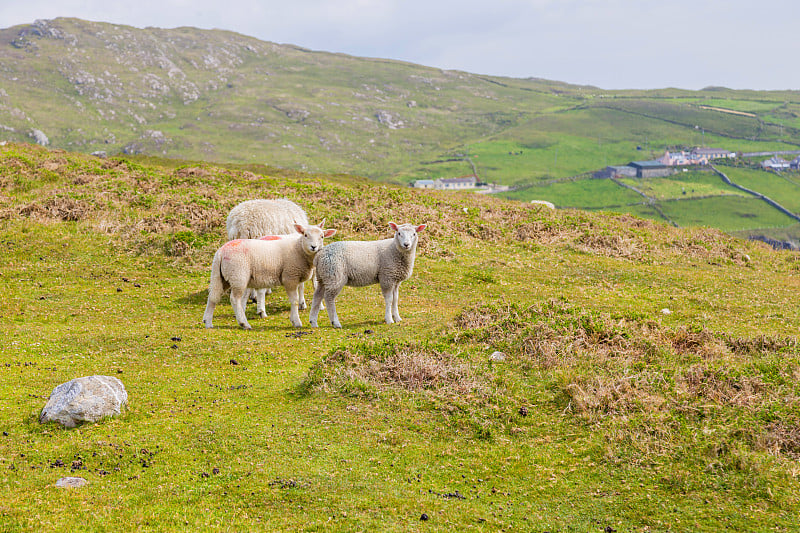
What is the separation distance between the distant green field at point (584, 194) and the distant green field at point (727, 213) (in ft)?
41.2

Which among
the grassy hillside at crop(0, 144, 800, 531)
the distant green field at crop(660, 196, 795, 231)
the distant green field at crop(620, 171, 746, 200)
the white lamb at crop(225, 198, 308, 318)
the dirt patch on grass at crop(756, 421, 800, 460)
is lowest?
the distant green field at crop(660, 196, 795, 231)

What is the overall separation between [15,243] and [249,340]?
16773 millimetres

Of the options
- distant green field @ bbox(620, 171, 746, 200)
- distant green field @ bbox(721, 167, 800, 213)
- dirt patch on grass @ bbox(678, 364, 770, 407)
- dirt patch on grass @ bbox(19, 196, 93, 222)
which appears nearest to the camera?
dirt patch on grass @ bbox(678, 364, 770, 407)

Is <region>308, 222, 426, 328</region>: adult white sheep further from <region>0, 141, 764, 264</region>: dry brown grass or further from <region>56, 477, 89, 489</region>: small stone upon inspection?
<region>56, 477, 89, 489</region>: small stone

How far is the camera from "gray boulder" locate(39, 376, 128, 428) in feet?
36.4

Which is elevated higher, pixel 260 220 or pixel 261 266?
pixel 260 220

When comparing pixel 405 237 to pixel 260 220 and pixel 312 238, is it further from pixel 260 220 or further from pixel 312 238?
pixel 260 220

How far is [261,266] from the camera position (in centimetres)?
1894

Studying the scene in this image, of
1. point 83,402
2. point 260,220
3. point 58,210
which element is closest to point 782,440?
point 83,402

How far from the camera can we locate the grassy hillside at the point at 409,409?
851 centimetres

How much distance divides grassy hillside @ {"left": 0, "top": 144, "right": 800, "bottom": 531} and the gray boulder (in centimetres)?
26

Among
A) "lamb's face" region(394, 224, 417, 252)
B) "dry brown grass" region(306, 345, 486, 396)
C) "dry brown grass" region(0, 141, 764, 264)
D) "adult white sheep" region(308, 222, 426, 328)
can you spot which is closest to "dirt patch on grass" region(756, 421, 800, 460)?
"dry brown grass" region(306, 345, 486, 396)

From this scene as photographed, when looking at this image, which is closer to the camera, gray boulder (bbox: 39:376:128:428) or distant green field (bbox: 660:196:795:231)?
gray boulder (bbox: 39:376:128:428)

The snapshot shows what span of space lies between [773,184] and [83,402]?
213 metres
